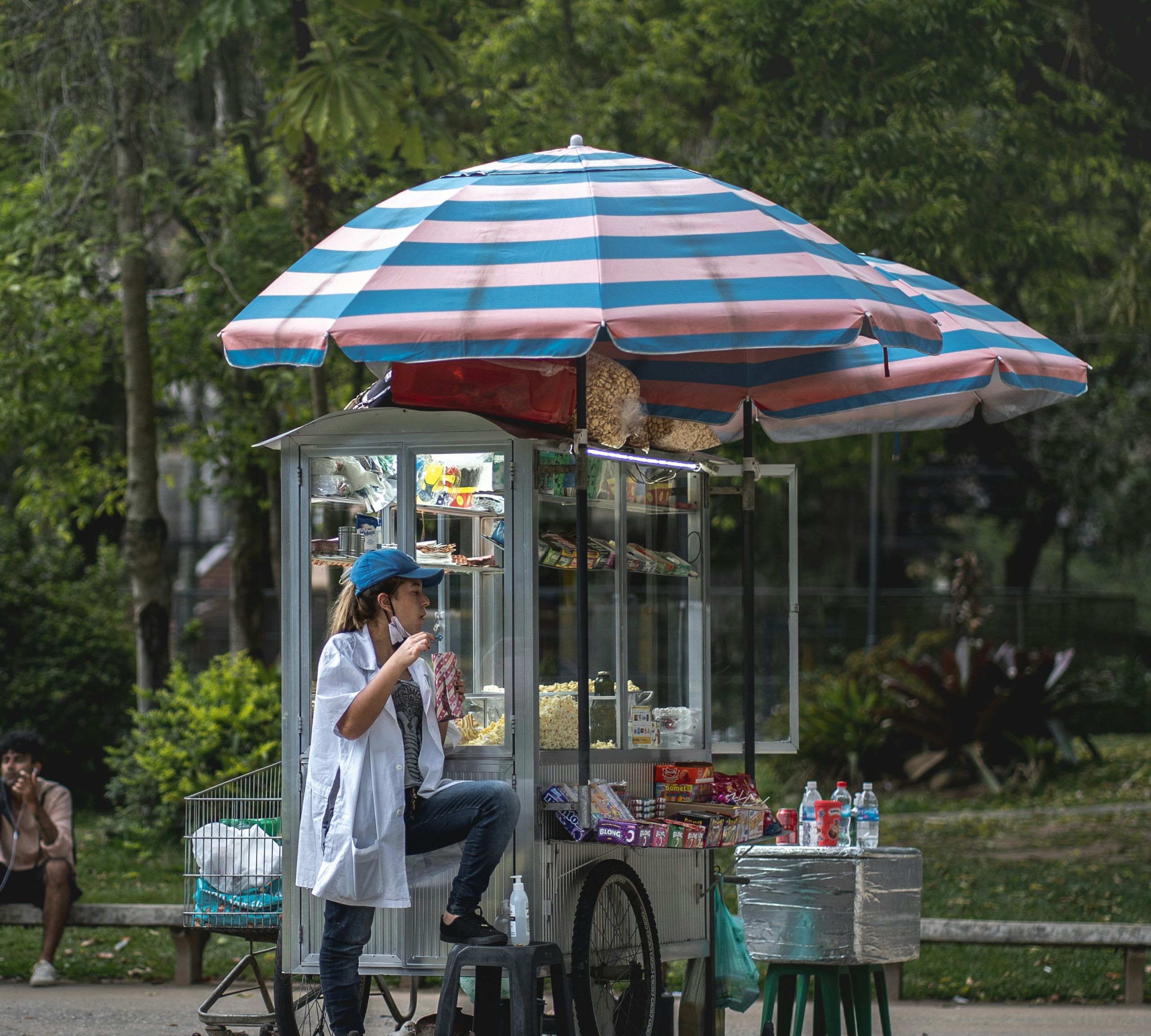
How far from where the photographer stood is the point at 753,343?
4.76m

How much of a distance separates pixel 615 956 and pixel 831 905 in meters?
0.85

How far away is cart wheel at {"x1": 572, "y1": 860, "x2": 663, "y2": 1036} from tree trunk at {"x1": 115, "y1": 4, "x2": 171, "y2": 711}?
749 centimetres

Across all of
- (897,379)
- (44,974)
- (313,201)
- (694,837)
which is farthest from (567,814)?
(313,201)

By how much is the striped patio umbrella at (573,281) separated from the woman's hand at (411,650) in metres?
0.92

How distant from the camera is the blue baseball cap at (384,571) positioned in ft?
17.2

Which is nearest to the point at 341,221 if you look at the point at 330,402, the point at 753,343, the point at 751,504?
the point at 330,402

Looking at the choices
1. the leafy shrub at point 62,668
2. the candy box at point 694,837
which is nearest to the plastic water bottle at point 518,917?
the candy box at point 694,837

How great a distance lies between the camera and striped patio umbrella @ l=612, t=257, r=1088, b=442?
21.0 ft

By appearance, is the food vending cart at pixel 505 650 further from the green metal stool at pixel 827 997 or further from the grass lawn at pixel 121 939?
the grass lawn at pixel 121 939

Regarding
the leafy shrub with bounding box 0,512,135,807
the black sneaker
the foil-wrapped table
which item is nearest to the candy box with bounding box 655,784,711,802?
the foil-wrapped table

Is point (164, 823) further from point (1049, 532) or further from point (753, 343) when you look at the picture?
point (1049, 532)

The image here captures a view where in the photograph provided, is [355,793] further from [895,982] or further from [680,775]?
[895,982]

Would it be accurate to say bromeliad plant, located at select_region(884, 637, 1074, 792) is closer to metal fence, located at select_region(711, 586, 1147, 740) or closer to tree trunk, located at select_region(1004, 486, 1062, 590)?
metal fence, located at select_region(711, 586, 1147, 740)

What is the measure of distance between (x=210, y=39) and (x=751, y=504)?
689cm
